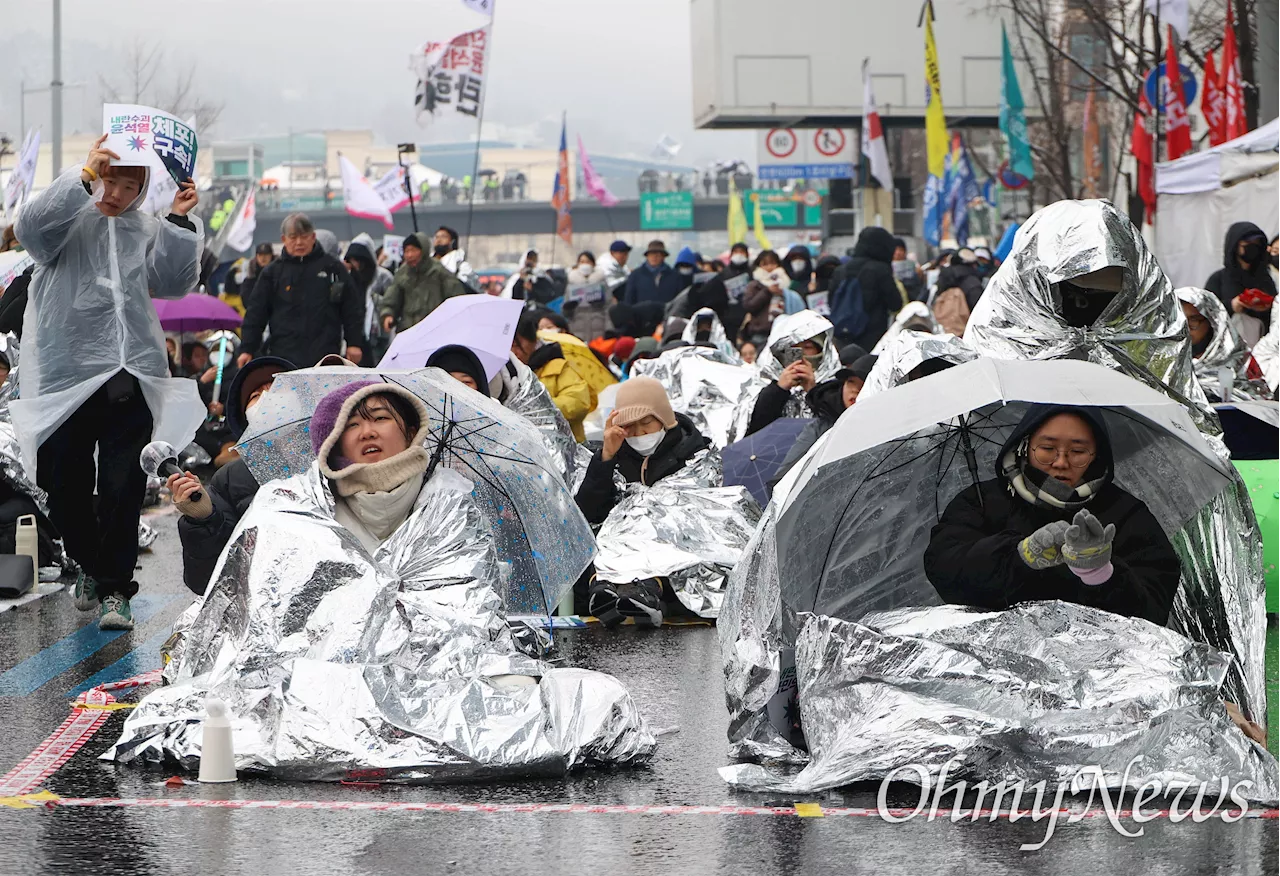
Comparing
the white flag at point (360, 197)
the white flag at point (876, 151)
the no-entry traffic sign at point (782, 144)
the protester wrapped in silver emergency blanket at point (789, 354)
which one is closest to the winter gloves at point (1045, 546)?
the protester wrapped in silver emergency blanket at point (789, 354)

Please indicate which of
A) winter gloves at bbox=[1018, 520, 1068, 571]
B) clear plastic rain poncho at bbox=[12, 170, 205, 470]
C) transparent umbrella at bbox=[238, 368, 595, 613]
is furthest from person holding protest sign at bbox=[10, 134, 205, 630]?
winter gloves at bbox=[1018, 520, 1068, 571]

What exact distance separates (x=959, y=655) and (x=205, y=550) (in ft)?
9.75

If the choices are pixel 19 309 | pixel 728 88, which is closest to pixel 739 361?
pixel 19 309

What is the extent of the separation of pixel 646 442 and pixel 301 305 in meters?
5.20

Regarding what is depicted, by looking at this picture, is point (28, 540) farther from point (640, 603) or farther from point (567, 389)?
point (567, 389)

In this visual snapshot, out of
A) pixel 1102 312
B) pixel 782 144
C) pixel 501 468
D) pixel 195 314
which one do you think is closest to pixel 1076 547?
pixel 501 468

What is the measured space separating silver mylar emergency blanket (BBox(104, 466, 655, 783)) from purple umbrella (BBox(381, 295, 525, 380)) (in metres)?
3.42

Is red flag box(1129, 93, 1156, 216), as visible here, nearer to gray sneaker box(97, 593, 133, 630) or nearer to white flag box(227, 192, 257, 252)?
white flag box(227, 192, 257, 252)

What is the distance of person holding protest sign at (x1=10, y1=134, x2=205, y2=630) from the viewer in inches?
331

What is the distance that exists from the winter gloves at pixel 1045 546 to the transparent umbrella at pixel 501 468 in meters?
1.90

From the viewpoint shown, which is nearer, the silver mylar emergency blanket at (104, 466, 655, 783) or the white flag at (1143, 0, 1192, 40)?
the silver mylar emergency blanket at (104, 466, 655, 783)

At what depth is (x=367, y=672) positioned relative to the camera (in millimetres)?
5535

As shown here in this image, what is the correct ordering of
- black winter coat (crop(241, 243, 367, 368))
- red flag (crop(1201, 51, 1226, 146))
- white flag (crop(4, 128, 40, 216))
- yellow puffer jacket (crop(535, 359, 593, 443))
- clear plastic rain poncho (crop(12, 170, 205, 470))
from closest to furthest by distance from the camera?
clear plastic rain poncho (crop(12, 170, 205, 470)), yellow puffer jacket (crop(535, 359, 593, 443)), black winter coat (crop(241, 243, 367, 368)), white flag (crop(4, 128, 40, 216)), red flag (crop(1201, 51, 1226, 146))

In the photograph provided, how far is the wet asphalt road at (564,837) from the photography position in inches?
182
